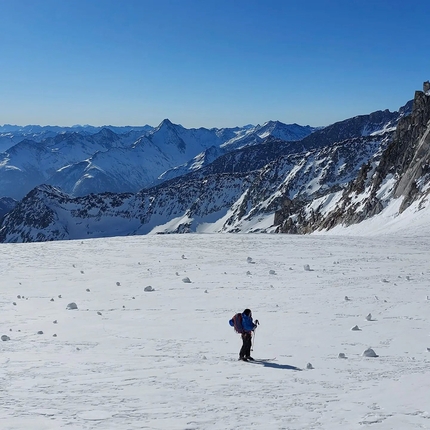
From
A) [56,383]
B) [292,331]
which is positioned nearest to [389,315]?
[292,331]

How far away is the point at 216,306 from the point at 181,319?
211 centimetres

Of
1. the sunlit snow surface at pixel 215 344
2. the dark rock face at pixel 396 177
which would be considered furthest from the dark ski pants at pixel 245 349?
the dark rock face at pixel 396 177

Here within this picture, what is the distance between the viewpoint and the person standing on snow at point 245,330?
12.0 meters

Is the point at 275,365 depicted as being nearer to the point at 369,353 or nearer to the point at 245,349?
the point at 245,349

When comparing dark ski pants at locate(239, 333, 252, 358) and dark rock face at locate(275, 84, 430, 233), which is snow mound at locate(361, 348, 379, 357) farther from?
dark rock face at locate(275, 84, 430, 233)

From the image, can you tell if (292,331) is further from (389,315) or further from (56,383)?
(56,383)

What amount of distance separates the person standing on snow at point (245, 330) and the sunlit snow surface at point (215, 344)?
0.52 meters

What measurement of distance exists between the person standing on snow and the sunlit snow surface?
20.7 inches

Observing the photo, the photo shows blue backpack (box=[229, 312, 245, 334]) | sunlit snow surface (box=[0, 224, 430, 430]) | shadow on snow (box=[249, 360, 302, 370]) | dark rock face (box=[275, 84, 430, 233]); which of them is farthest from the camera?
dark rock face (box=[275, 84, 430, 233])

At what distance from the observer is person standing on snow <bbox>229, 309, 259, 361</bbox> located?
12.0 metres

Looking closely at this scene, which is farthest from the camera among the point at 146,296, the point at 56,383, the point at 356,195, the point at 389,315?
the point at 356,195

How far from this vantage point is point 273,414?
808cm

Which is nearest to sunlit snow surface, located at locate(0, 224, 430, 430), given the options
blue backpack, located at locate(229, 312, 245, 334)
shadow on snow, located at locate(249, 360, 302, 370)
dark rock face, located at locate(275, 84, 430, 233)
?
shadow on snow, located at locate(249, 360, 302, 370)

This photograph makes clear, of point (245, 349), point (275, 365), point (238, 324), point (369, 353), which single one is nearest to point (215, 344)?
point (238, 324)
